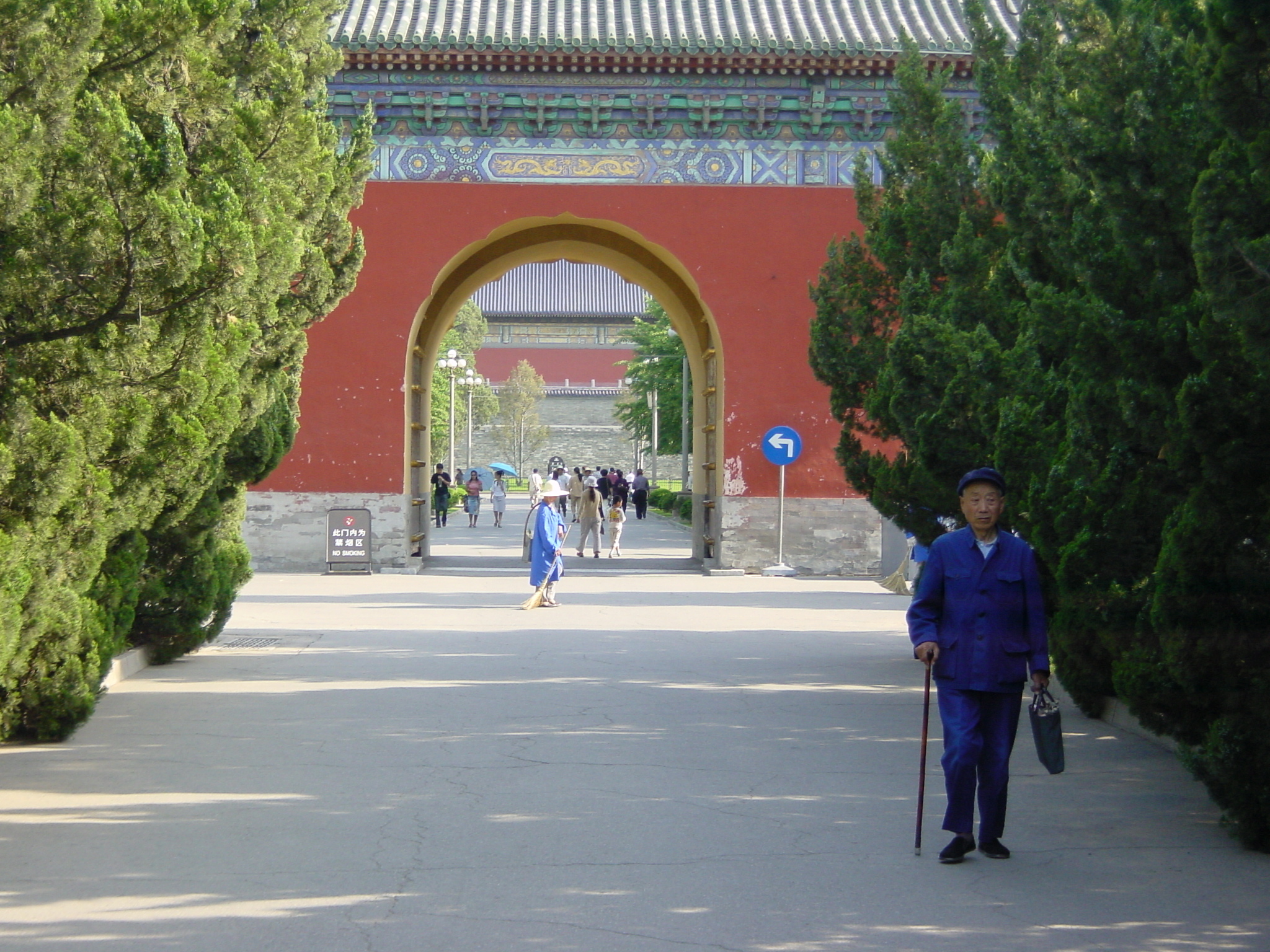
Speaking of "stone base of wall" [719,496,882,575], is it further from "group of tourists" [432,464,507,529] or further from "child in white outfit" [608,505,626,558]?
"group of tourists" [432,464,507,529]

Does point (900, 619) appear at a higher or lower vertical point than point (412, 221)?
lower

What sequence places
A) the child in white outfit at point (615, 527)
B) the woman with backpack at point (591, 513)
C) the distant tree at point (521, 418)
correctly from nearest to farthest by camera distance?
the woman with backpack at point (591, 513)
the child in white outfit at point (615, 527)
the distant tree at point (521, 418)

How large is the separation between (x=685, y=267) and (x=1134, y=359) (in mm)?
14924

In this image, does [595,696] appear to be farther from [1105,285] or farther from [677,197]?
[677,197]

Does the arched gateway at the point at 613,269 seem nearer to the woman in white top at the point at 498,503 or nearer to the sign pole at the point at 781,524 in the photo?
the sign pole at the point at 781,524

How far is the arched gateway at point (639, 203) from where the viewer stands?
69.0 feet

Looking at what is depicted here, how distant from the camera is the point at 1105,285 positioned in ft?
23.0

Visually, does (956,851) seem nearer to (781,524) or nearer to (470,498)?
(781,524)

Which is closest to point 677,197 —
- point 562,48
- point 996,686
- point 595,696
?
point 562,48

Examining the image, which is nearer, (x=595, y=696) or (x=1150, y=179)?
(x=1150, y=179)

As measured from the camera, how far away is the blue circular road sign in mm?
20625

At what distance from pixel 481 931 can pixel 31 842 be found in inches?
89.9

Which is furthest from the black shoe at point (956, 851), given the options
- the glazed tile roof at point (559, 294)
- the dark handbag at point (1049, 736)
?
the glazed tile roof at point (559, 294)

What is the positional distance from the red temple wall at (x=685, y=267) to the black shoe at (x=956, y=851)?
15460 millimetres
